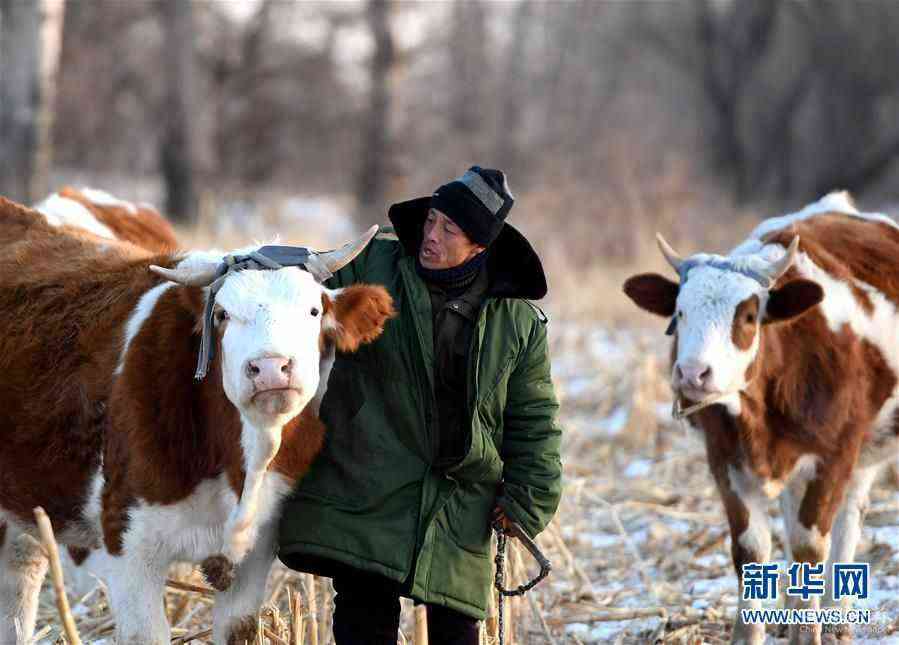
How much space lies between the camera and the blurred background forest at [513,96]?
83.8 feet

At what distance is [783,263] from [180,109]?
1480cm

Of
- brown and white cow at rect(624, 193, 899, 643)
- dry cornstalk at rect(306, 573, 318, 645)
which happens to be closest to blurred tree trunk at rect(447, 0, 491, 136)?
brown and white cow at rect(624, 193, 899, 643)

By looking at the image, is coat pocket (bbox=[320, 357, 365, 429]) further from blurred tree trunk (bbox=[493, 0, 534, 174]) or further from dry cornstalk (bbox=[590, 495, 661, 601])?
blurred tree trunk (bbox=[493, 0, 534, 174])

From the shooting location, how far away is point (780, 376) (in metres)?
5.41

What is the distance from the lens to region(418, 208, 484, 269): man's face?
4.25m

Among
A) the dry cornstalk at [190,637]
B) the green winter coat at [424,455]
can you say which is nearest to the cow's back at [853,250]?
the green winter coat at [424,455]

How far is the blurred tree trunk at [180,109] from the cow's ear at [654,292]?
1312 centimetres

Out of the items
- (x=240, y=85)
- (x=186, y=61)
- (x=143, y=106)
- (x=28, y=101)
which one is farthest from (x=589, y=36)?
(x=28, y=101)

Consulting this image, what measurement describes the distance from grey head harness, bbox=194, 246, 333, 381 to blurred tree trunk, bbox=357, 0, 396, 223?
12005 mm

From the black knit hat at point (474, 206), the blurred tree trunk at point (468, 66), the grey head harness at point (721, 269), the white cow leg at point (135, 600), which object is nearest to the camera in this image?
the white cow leg at point (135, 600)

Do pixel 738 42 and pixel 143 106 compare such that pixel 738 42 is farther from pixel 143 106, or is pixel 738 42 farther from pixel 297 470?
pixel 297 470

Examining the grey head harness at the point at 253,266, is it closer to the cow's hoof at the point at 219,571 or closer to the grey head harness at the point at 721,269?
the cow's hoof at the point at 219,571

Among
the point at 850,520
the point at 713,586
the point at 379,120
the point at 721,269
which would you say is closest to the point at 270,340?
the point at 721,269

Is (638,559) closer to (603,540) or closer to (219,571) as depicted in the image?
(603,540)
